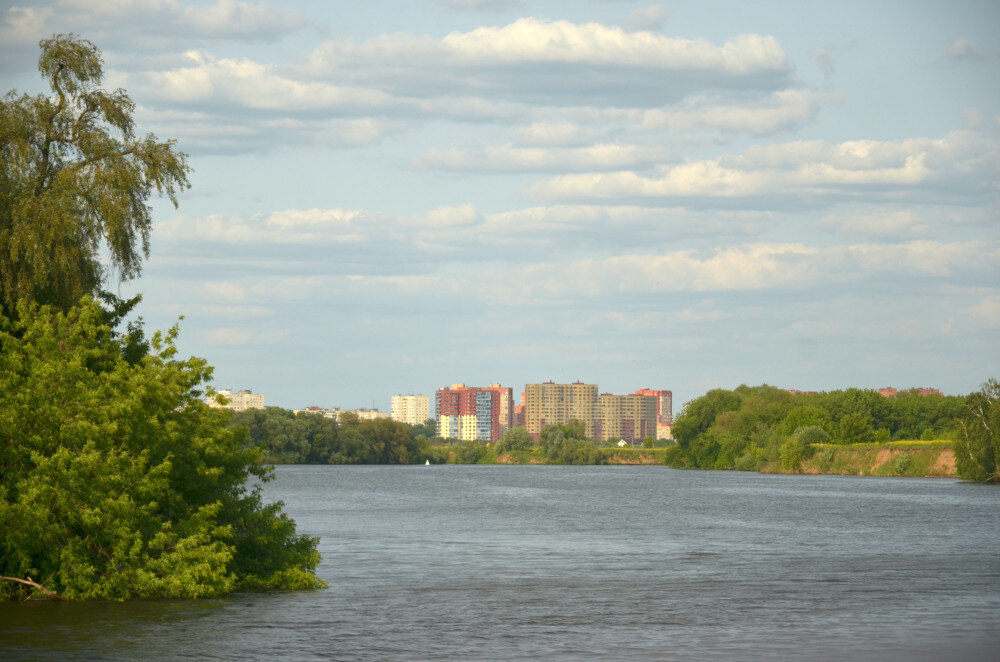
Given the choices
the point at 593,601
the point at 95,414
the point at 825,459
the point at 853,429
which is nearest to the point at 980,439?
the point at 825,459

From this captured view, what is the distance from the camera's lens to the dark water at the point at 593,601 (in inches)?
1042

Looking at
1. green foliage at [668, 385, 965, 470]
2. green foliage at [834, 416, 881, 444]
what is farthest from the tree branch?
green foliage at [834, 416, 881, 444]

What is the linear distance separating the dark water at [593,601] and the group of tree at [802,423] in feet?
340

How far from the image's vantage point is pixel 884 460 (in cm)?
15675

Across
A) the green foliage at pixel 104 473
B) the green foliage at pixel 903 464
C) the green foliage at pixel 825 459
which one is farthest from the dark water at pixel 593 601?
the green foliage at pixel 825 459

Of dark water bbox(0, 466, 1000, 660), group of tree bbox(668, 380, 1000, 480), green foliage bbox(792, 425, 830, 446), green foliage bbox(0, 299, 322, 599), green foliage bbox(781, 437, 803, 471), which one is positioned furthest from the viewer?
group of tree bbox(668, 380, 1000, 480)

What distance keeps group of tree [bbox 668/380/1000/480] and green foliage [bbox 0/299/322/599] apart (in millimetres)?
140878

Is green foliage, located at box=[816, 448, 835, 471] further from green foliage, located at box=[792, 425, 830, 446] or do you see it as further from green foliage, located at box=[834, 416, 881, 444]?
green foliage, located at box=[834, 416, 881, 444]

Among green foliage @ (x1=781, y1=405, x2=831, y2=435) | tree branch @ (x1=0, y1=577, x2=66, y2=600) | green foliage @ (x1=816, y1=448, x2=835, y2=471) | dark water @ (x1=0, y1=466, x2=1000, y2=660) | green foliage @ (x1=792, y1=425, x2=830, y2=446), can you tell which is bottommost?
dark water @ (x1=0, y1=466, x2=1000, y2=660)

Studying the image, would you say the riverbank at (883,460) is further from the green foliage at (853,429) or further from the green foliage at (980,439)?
the green foliage at (980,439)

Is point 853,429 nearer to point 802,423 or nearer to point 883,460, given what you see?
point 802,423

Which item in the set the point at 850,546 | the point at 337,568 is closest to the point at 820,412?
the point at 850,546

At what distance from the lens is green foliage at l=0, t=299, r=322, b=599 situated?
1160 inches

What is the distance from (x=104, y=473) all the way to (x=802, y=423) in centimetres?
15515
